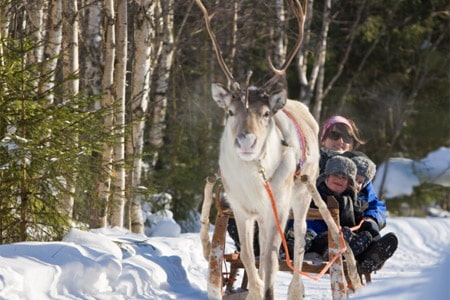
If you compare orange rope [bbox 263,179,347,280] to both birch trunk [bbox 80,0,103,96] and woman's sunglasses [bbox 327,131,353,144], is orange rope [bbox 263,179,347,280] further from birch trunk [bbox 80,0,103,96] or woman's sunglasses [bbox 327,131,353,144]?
birch trunk [bbox 80,0,103,96]

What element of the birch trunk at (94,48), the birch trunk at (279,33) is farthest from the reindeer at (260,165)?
the birch trunk at (279,33)

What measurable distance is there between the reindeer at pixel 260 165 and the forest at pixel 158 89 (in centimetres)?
132

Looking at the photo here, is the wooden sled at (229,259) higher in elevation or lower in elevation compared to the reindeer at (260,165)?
lower

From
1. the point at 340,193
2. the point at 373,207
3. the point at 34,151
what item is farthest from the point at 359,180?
the point at 34,151

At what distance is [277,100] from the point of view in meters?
6.96

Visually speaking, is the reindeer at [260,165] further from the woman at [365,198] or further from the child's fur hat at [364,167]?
the child's fur hat at [364,167]

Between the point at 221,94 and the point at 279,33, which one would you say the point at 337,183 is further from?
the point at 279,33

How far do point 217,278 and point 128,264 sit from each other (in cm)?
98

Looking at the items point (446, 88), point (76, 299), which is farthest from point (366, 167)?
point (446, 88)

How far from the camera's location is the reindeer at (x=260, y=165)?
6.82m

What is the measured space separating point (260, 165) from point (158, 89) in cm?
900

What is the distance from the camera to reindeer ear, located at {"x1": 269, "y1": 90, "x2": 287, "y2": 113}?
693 cm

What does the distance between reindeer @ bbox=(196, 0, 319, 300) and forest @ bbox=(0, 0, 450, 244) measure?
4.32 feet

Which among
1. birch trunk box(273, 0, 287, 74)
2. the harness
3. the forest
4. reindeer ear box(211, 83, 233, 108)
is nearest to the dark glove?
the harness
